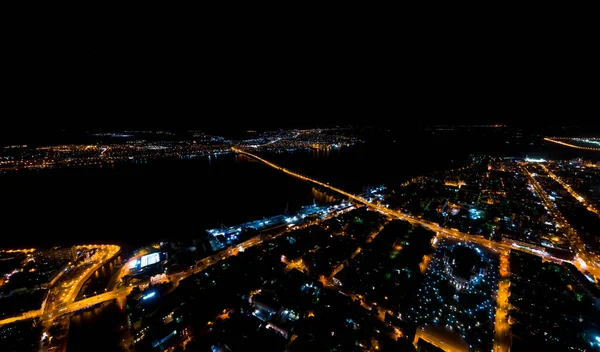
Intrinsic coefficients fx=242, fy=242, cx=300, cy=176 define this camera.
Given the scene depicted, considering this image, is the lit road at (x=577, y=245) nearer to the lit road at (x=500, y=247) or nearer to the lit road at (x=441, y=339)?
the lit road at (x=500, y=247)

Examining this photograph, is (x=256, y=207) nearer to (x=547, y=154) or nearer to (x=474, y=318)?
(x=474, y=318)

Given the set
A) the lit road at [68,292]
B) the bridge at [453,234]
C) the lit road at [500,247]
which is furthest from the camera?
the bridge at [453,234]

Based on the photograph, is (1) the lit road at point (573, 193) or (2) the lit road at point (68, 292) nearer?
(2) the lit road at point (68, 292)

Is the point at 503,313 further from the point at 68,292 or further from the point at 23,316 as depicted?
the point at 23,316

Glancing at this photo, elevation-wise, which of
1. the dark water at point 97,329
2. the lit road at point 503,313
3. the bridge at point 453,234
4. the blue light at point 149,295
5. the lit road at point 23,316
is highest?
the blue light at point 149,295

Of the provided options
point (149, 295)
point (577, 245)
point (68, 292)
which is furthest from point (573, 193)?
point (68, 292)

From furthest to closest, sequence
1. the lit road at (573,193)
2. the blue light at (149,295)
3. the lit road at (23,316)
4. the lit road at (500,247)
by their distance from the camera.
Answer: the lit road at (573,193)
the blue light at (149,295)
the lit road at (23,316)
the lit road at (500,247)

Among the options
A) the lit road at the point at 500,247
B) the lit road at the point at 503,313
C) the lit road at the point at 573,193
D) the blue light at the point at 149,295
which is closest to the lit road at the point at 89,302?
the blue light at the point at 149,295

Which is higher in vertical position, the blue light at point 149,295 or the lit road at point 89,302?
the blue light at point 149,295

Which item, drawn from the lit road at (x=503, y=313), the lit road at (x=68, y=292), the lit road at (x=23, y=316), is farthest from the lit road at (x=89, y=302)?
the lit road at (x=503, y=313)
